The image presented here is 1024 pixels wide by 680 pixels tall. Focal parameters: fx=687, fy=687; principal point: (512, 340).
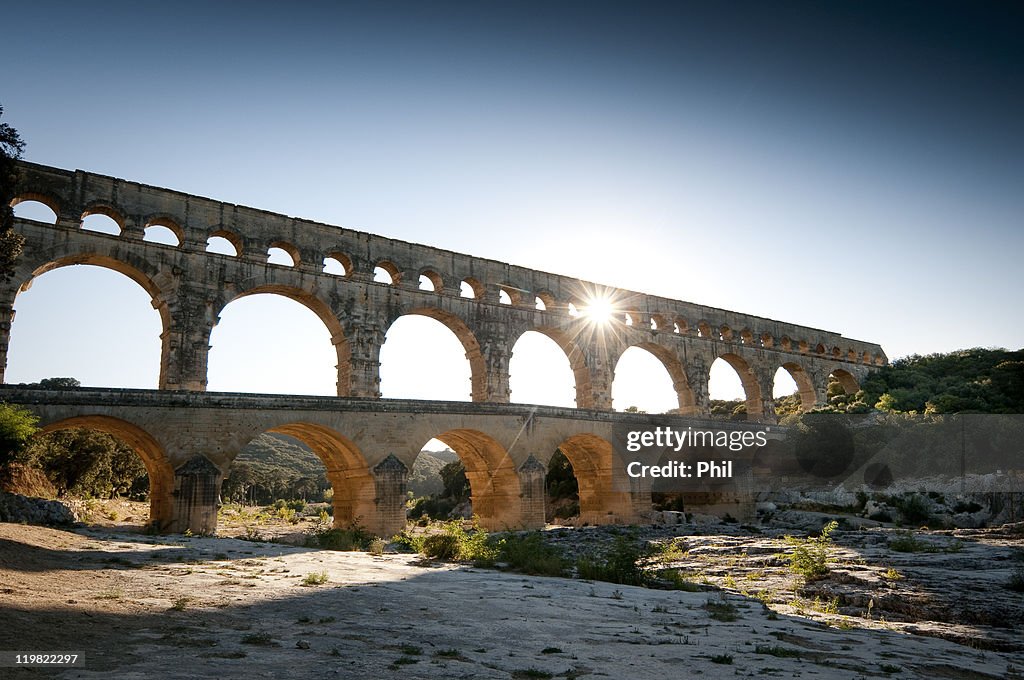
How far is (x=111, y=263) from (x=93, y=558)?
16.5 m

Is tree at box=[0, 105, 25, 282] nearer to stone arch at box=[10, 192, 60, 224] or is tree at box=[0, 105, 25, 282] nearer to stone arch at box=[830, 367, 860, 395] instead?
stone arch at box=[10, 192, 60, 224]

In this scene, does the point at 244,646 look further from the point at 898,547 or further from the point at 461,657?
the point at 898,547

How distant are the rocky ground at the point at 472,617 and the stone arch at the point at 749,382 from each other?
1129 inches

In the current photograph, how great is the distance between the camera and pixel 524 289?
34438mm

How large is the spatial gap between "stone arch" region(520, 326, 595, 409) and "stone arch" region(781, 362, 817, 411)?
713 inches

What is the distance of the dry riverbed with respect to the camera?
5.53 metres

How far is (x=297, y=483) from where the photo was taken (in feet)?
226

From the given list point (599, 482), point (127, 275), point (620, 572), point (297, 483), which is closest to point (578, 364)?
point (599, 482)

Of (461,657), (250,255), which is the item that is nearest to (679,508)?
(250,255)

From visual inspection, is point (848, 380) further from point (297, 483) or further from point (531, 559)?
point (297, 483)

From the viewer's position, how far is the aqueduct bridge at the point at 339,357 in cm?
2058

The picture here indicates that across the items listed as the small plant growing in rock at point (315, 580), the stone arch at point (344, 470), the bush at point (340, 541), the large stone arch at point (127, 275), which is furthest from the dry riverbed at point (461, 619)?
the large stone arch at point (127, 275)

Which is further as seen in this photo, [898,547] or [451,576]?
[898,547]

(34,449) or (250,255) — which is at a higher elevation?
(250,255)
